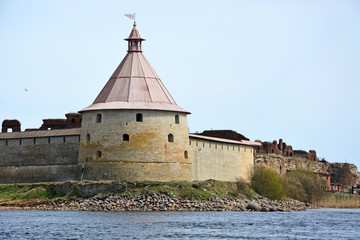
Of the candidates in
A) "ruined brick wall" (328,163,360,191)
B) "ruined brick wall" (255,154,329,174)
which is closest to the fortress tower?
"ruined brick wall" (255,154,329,174)

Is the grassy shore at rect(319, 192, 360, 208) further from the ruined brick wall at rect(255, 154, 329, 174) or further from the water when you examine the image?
the water

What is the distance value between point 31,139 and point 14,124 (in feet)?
17.3

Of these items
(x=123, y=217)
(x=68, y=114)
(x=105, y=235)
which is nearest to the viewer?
(x=105, y=235)

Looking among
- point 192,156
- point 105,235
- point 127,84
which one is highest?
point 127,84

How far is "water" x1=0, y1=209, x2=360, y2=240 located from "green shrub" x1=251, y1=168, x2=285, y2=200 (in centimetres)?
855

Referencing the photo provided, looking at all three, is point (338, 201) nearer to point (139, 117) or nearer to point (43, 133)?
point (139, 117)

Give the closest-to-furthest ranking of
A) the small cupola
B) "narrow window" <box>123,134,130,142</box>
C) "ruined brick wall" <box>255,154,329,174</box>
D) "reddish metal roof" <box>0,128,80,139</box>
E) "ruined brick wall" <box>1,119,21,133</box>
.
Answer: "narrow window" <box>123,134,130,142</box> → "reddish metal roof" <box>0,128,80,139</box> → the small cupola → "ruined brick wall" <box>1,119,21,133</box> → "ruined brick wall" <box>255,154,329,174</box>

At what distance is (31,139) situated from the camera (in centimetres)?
5284

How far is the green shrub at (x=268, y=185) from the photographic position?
53594mm

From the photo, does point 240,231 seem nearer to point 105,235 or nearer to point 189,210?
point 105,235

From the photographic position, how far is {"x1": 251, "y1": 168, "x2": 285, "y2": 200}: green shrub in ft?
176

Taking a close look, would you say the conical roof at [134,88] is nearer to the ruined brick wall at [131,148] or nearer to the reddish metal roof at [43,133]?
the ruined brick wall at [131,148]

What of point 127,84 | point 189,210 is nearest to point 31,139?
point 127,84

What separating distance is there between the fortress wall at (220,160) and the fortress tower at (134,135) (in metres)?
2.10
